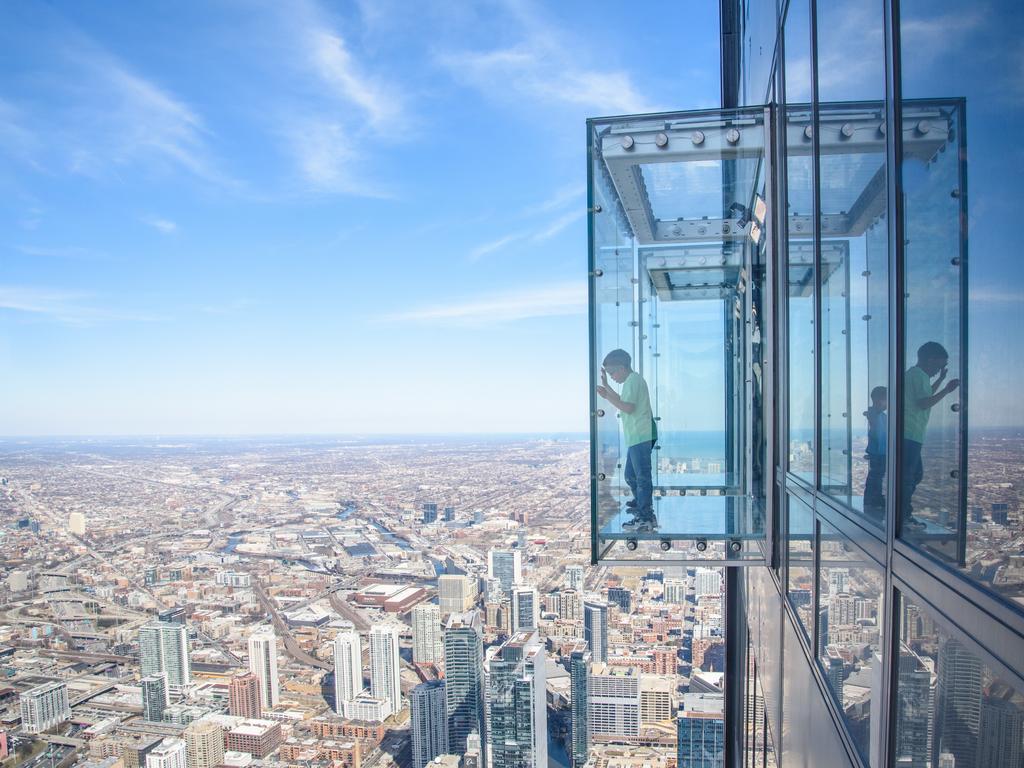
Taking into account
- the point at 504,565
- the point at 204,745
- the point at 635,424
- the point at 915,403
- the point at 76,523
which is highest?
the point at 915,403

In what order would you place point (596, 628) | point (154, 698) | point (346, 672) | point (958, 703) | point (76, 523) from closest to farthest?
point (958, 703)
point (154, 698)
point (596, 628)
point (346, 672)
point (76, 523)

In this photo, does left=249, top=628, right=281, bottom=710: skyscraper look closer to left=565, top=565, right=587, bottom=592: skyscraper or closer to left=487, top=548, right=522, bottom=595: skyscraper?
left=487, top=548, right=522, bottom=595: skyscraper

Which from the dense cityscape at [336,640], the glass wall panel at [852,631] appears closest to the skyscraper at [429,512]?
the dense cityscape at [336,640]

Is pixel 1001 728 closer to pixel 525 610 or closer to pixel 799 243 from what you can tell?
pixel 799 243

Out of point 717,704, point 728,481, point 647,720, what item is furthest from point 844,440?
point 647,720

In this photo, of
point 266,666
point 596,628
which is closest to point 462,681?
point 596,628

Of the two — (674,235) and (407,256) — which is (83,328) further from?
(674,235)
